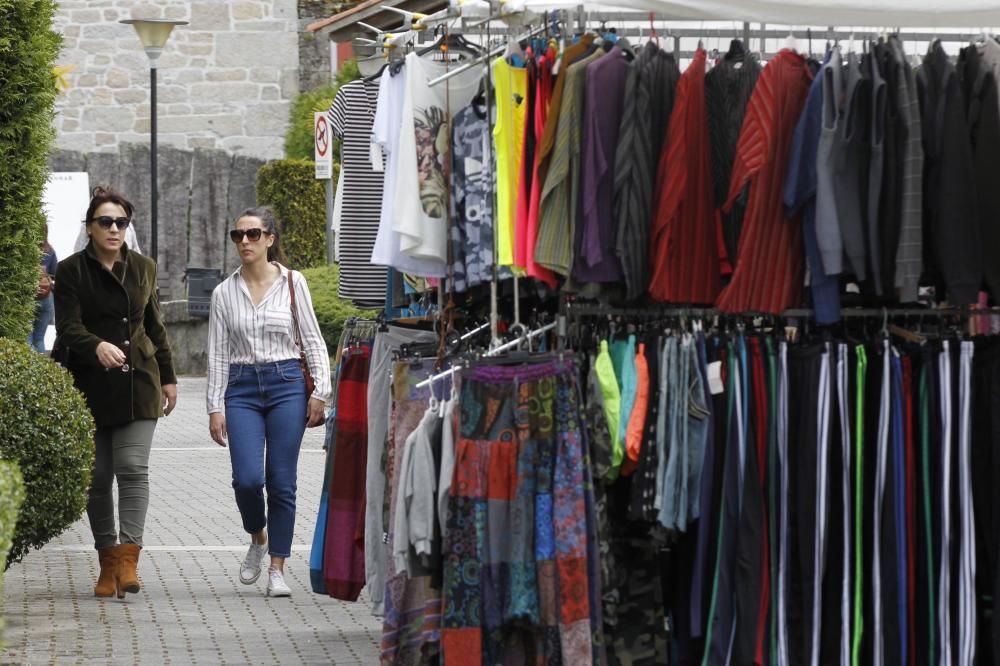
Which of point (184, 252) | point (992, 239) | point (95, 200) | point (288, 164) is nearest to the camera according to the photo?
point (992, 239)

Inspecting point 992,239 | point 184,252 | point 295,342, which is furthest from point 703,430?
point 184,252

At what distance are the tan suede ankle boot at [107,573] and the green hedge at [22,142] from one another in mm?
1221

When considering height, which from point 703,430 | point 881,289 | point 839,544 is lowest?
point 839,544

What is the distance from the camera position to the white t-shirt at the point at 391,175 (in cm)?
710

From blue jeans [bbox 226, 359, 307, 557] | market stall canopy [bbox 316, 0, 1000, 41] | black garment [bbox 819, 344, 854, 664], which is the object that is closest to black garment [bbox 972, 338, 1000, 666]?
black garment [bbox 819, 344, 854, 664]

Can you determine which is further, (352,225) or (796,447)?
(352,225)

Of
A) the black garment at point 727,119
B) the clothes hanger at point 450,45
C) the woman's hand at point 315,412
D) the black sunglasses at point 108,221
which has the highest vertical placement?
the clothes hanger at point 450,45

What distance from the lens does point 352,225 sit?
27.4 feet

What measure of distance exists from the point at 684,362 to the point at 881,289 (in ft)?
2.36

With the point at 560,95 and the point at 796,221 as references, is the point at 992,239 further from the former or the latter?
the point at 560,95

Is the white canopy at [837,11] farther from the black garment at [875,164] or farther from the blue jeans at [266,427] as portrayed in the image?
the blue jeans at [266,427]

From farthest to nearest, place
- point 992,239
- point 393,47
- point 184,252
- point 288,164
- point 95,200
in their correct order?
point 184,252
point 288,164
point 95,200
point 393,47
point 992,239

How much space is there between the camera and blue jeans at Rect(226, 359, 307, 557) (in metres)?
8.95

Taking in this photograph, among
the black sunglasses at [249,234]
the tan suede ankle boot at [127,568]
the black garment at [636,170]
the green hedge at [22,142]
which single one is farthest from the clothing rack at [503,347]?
the green hedge at [22,142]
